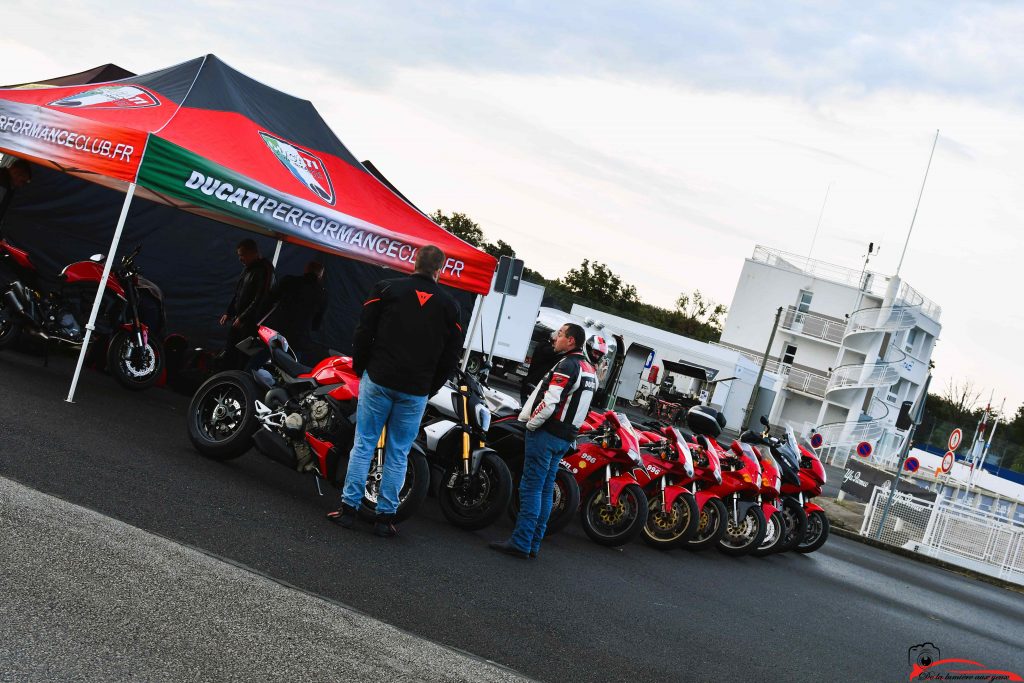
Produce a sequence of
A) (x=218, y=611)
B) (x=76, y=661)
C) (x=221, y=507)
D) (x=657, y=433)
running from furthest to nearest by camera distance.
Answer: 1. (x=657, y=433)
2. (x=221, y=507)
3. (x=218, y=611)
4. (x=76, y=661)

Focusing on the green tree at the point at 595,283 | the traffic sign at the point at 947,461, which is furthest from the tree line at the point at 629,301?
the traffic sign at the point at 947,461

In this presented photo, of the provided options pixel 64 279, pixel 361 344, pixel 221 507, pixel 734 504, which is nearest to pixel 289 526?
pixel 221 507

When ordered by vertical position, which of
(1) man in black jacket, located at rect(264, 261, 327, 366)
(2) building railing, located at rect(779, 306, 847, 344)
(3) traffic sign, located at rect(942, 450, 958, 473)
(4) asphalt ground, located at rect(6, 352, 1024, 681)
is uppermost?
(2) building railing, located at rect(779, 306, 847, 344)

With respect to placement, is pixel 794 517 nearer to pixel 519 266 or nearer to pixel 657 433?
pixel 657 433

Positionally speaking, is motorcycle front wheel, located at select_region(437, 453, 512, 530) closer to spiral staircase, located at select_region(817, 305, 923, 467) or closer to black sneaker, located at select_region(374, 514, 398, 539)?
black sneaker, located at select_region(374, 514, 398, 539)

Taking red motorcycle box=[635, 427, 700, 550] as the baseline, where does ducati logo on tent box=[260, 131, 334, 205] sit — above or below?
above

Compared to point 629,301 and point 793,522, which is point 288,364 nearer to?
point 793,522

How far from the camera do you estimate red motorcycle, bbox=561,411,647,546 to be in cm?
938

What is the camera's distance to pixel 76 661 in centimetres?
376

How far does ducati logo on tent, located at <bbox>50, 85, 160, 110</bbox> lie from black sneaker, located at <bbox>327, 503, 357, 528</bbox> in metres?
5.13

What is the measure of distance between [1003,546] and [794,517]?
8000 mm

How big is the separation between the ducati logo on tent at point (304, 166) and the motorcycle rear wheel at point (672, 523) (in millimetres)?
4789

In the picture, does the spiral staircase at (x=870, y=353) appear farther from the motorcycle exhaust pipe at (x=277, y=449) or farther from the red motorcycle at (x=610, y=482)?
the motorcycle exhaust pipe at (x=277, y=449)

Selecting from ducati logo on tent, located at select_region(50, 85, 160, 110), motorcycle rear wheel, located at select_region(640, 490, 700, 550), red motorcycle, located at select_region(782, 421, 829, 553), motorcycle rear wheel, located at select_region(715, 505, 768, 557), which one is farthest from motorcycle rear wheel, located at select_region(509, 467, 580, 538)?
ducati logo on tent, located at select_region(50, 85, 160, 110)
